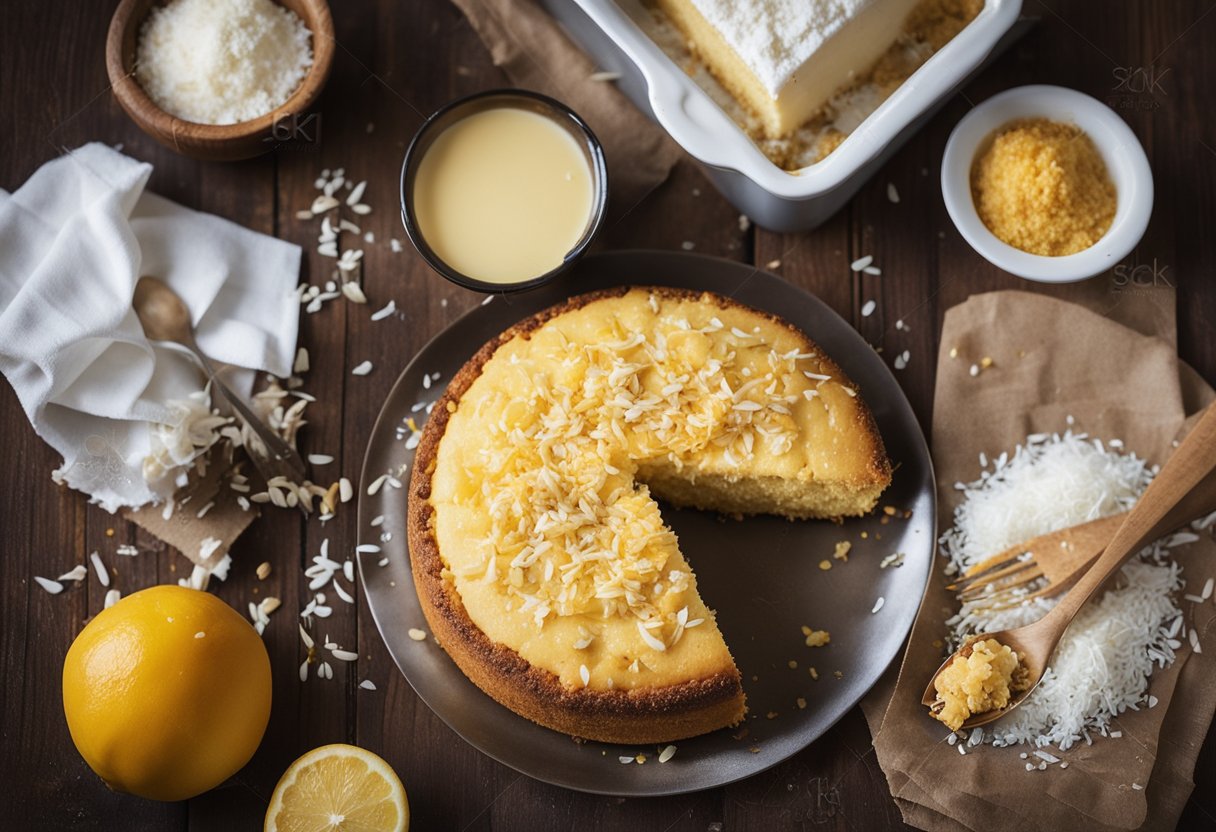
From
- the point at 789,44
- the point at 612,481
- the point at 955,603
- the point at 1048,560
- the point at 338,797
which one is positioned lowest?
the point at 338,797

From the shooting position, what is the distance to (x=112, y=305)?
311 centimetres

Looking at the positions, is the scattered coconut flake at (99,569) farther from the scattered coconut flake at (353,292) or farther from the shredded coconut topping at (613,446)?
the shredded coconut topping at (613,446)

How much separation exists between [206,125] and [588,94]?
3.69 feet

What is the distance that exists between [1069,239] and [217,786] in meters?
2.83

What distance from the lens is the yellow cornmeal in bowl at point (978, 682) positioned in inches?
113

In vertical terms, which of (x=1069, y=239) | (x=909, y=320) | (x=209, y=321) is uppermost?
(x=1069, y=239)

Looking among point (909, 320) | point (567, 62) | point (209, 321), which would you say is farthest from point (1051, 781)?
point (209, 321)

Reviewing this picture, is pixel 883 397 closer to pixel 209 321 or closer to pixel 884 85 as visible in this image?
pixel 884 85

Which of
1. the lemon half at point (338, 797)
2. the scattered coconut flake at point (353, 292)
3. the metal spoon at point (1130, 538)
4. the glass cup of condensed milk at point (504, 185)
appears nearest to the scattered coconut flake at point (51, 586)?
the lemon half at point (338, 797)

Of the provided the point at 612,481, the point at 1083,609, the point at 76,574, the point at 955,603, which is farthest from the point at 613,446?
the point at 76,574

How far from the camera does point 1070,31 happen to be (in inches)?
133

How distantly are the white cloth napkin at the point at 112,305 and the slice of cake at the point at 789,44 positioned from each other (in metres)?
1.42

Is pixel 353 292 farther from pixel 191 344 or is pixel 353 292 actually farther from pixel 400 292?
pixel 191 344

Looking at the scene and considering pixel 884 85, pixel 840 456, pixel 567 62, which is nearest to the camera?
pixel 840 456
